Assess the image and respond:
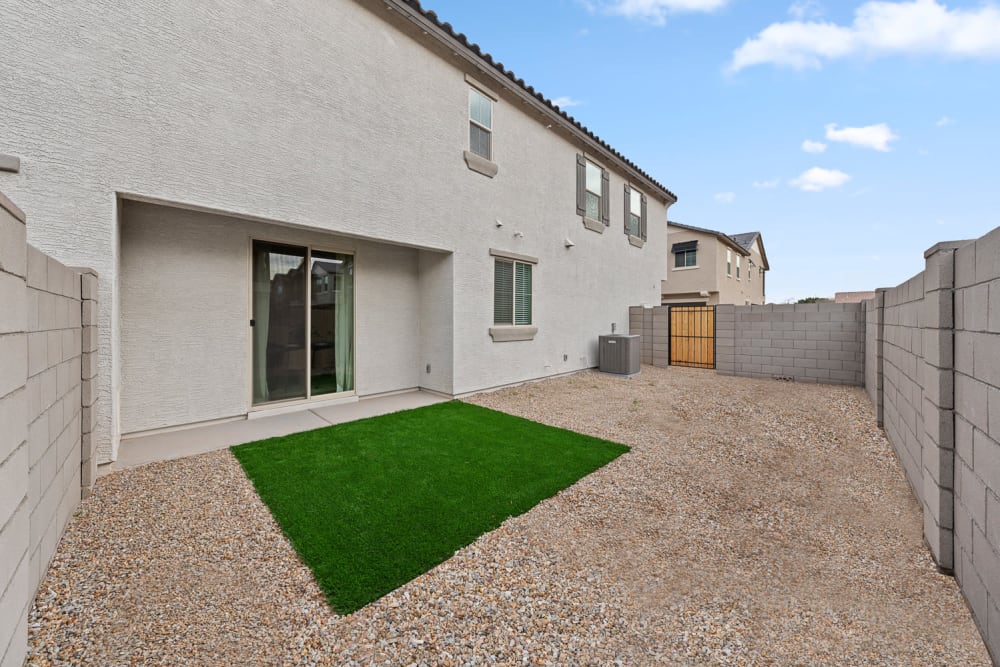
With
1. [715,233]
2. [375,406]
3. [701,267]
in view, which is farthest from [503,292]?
[715,233]

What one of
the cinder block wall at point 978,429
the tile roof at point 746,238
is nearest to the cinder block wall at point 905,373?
the cinder block wall at point 978,429

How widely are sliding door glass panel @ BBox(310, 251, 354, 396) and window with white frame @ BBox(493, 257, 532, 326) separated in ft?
9.04

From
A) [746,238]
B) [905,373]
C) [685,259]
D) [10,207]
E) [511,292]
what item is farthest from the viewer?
[746,238]

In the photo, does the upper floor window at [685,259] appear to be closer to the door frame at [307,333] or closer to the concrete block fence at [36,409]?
the door frame at [307,333]

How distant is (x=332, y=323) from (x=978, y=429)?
6.70m

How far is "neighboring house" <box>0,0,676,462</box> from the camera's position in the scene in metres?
3.56

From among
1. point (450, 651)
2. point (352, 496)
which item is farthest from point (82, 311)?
point (450, 651)

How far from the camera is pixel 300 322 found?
5.71 m

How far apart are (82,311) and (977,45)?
1158 centimetres

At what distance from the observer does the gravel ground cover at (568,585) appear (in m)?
1.78

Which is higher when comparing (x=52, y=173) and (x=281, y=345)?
(x=52, y=173)

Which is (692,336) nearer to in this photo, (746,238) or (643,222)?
(643,222)

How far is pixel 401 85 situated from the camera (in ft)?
19.3

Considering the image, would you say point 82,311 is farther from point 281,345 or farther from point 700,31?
point 700,31
